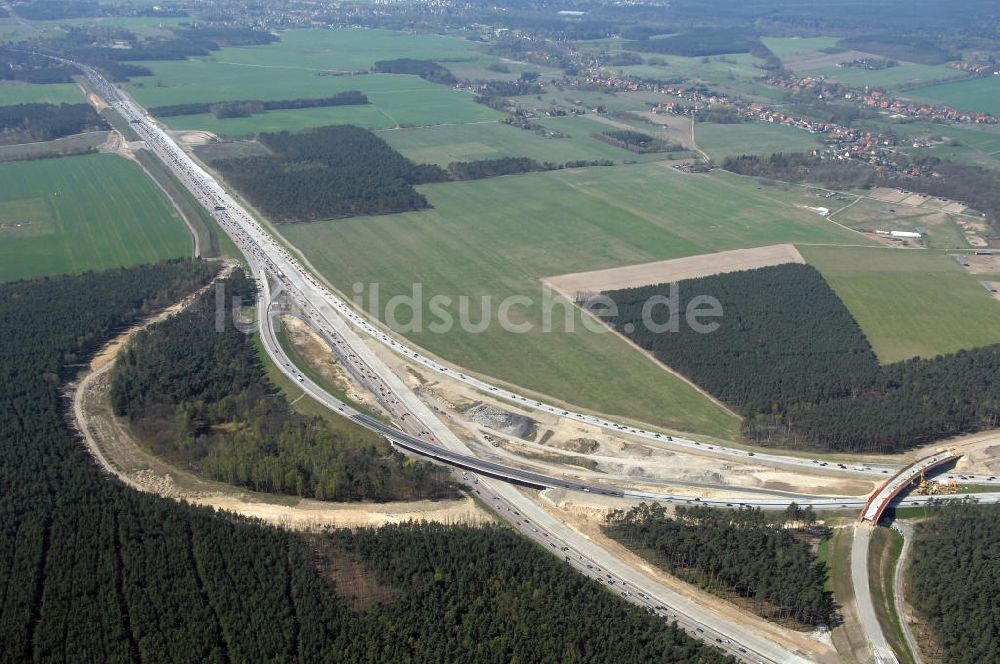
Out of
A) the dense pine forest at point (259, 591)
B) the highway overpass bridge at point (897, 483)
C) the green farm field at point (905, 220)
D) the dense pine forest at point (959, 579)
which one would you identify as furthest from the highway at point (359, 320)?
the green farm field at point (905, 220)

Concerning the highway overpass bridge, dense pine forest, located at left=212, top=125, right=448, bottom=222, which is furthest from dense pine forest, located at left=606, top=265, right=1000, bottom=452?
dense pine forest, located at left=212, top=125, right=448, bottom=222

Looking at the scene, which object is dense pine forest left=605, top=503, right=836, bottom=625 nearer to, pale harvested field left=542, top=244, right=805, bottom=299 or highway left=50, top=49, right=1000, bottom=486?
highway left=50, top=49, right=1000, bottom=486

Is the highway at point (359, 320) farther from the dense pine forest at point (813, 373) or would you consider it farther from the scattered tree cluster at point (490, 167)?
the scattered tree cluster at point (490, 167)

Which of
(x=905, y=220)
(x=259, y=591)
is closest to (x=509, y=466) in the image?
(x=259, y=591)

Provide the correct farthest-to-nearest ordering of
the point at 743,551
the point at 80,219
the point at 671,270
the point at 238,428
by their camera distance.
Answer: the point at 80,219 → the point at 671,270 → the point at 238,428 → the point at 743,551

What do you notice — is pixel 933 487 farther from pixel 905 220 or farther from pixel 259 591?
pixel 905 220

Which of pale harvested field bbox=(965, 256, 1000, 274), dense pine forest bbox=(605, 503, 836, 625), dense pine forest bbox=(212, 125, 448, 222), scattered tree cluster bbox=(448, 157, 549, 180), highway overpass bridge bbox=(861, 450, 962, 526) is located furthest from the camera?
scattered tree cluster bbox=(448, 157, 549, 180)

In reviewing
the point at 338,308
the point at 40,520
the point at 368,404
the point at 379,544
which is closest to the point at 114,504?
the point at 40,520
